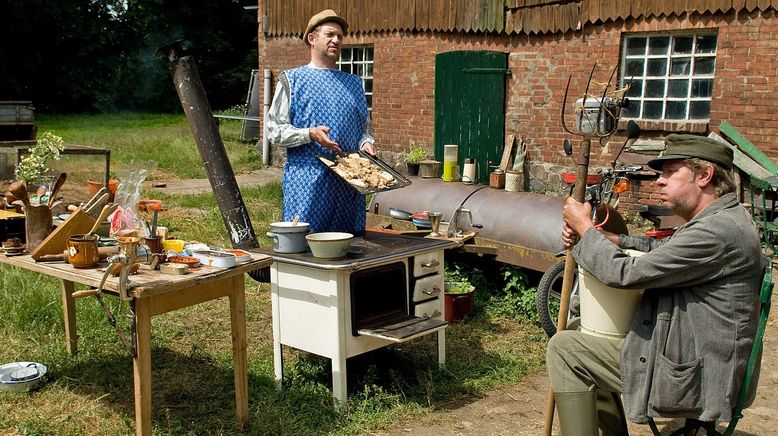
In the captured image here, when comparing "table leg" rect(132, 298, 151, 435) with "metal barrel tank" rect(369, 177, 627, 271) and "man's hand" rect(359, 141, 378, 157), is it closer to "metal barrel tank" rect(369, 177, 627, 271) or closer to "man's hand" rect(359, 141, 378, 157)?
"man's hand" rect(359, 141, 378, 157)

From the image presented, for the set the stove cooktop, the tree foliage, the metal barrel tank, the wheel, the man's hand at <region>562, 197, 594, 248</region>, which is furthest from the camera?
the tree foliage

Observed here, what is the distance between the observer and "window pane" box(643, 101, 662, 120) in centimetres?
931

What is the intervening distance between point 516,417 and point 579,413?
1.23m

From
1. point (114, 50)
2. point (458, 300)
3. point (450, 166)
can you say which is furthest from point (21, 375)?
point (114, 50)

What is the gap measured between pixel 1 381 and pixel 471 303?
3391 millimetres

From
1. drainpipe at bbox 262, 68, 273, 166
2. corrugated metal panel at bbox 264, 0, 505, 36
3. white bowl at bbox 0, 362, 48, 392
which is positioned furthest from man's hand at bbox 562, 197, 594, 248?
drainpipe at bbox 262, 68, 273, 166

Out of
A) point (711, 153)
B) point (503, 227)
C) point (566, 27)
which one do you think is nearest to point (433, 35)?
point (566, 27)

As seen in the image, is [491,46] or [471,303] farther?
[491,46]

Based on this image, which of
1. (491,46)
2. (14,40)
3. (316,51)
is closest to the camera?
(316,51)

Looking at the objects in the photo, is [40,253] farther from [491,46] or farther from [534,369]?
[491,46]

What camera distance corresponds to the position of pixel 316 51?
4758 mm

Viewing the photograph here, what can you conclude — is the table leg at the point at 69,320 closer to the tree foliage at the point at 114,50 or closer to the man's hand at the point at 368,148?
the man's hand at the point at 368,148

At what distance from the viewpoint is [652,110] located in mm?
9391

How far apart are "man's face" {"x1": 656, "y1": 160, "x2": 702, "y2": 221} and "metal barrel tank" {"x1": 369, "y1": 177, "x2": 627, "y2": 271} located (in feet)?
9.07
